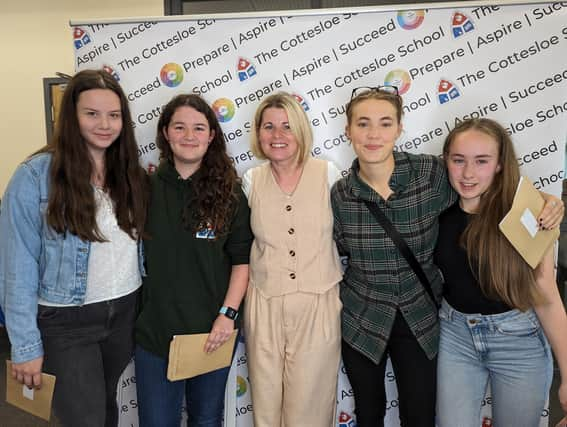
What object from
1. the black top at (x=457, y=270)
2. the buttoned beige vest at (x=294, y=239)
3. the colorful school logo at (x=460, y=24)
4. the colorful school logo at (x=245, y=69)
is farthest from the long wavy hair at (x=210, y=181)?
the colorful school logo at (x=460, y=24)

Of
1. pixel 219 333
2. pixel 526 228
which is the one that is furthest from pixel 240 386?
pixel 526 228

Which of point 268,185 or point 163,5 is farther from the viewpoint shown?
point 163,5

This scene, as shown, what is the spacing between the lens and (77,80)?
4.96 ft

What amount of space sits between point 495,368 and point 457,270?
383mm

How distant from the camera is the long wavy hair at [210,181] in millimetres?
1666

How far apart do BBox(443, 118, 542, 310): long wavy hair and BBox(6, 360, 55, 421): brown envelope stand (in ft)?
5.08

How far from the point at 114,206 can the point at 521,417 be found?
1.70 metres

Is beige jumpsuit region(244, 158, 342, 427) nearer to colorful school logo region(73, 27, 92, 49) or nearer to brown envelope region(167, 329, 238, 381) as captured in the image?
brown envelope region(167, 329, 238, 381)

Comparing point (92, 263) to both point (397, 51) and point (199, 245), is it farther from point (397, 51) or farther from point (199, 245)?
point (397, 51)

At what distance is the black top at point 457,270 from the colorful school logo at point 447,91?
0.71 meters

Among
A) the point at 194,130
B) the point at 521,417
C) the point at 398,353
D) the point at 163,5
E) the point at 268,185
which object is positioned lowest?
the point at 521,417

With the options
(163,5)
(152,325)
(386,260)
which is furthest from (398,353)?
(163,5)

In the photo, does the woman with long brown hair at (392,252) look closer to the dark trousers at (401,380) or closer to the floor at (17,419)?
the dark trousers at (401,380)

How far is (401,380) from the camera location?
5.68ft
